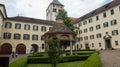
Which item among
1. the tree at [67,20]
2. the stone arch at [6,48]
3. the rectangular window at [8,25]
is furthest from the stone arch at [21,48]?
the tree at [67,20]

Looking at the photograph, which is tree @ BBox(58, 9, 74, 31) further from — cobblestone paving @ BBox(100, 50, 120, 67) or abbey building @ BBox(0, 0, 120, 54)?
cobblestone paving @ BBox(100, 50, 120, 67)

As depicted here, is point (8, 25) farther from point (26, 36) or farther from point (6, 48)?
point (6, 48)

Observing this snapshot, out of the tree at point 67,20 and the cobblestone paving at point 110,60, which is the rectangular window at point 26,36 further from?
the cobblestone paving at point 110,60

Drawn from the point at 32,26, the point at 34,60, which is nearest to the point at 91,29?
the point at 32,26

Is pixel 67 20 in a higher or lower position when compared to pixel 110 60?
higher

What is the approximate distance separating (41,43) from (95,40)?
20112mm

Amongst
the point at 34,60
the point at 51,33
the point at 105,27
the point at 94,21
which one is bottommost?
the point at 34,60

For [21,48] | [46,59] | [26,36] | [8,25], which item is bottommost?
[46,59]

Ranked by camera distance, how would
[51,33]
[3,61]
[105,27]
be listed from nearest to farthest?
[3,61]
[51,33]
[105,27]

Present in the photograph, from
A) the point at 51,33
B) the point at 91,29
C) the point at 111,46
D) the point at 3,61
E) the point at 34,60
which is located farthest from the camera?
the point at 91,29

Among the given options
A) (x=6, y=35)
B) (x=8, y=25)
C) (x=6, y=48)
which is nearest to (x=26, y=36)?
(x=6, y=35)

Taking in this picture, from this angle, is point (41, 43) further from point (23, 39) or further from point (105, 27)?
point (105, 27)

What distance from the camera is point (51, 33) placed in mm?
23797

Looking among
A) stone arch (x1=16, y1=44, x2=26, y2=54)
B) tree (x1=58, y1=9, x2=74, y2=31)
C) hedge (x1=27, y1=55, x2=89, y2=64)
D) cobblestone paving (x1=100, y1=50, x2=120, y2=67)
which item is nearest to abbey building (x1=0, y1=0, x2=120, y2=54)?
stone arch (x1=16, y1=44, x2=26, y2=54)
